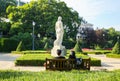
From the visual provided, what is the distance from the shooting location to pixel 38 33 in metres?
54.3

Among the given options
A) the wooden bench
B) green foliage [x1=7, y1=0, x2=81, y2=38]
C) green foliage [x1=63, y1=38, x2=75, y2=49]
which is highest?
green foliage [x1=7, y1=0, x2=81, y2=38]

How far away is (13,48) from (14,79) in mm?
34596

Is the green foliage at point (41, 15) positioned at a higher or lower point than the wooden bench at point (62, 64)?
higher

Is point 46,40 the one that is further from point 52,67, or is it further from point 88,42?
point 52,67

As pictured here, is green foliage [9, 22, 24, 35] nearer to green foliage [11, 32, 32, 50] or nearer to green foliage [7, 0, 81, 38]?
green foliage [7, 0, 81, 38]

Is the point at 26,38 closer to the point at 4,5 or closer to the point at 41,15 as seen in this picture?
the point at 41,15

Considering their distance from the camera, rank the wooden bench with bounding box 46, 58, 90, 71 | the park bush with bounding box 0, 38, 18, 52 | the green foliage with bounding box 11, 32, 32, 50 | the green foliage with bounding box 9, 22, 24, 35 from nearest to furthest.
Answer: the wooden bench with bounding box 46, 58, 90, 71
the park bush with bounding box 0, 38, 18, 52
the green foliage with bounding box 11, 32, 32, 50
the green foliage with bounding box 9, 22, 24, 35

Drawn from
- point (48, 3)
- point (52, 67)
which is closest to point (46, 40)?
point (48, 3)

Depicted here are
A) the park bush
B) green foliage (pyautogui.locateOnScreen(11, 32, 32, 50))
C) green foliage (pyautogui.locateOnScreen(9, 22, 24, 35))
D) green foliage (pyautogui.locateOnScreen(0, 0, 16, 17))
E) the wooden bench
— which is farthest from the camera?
green foliage (pyautogui.locateOnScreen(0, 0, 16, 17))

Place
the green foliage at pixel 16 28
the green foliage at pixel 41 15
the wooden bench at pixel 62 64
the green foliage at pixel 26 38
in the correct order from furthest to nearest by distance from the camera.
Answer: the green foliage at pixel 41 15, the green foliage at pixel 16 28, the green foliage at pixel 26 38, the wooden bench at pixel 62 64

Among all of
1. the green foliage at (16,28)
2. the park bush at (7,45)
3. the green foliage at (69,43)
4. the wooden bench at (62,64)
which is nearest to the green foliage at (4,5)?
the green foliage at (16,28)

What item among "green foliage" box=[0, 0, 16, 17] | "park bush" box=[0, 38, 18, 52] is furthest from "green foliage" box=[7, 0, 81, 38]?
"green foliage" box=[0, 0, 16, 17]

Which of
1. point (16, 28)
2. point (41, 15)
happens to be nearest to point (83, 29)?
point (41, 15)

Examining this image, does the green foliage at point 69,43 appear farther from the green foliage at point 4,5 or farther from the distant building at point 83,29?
the green foliage at point 4,5
